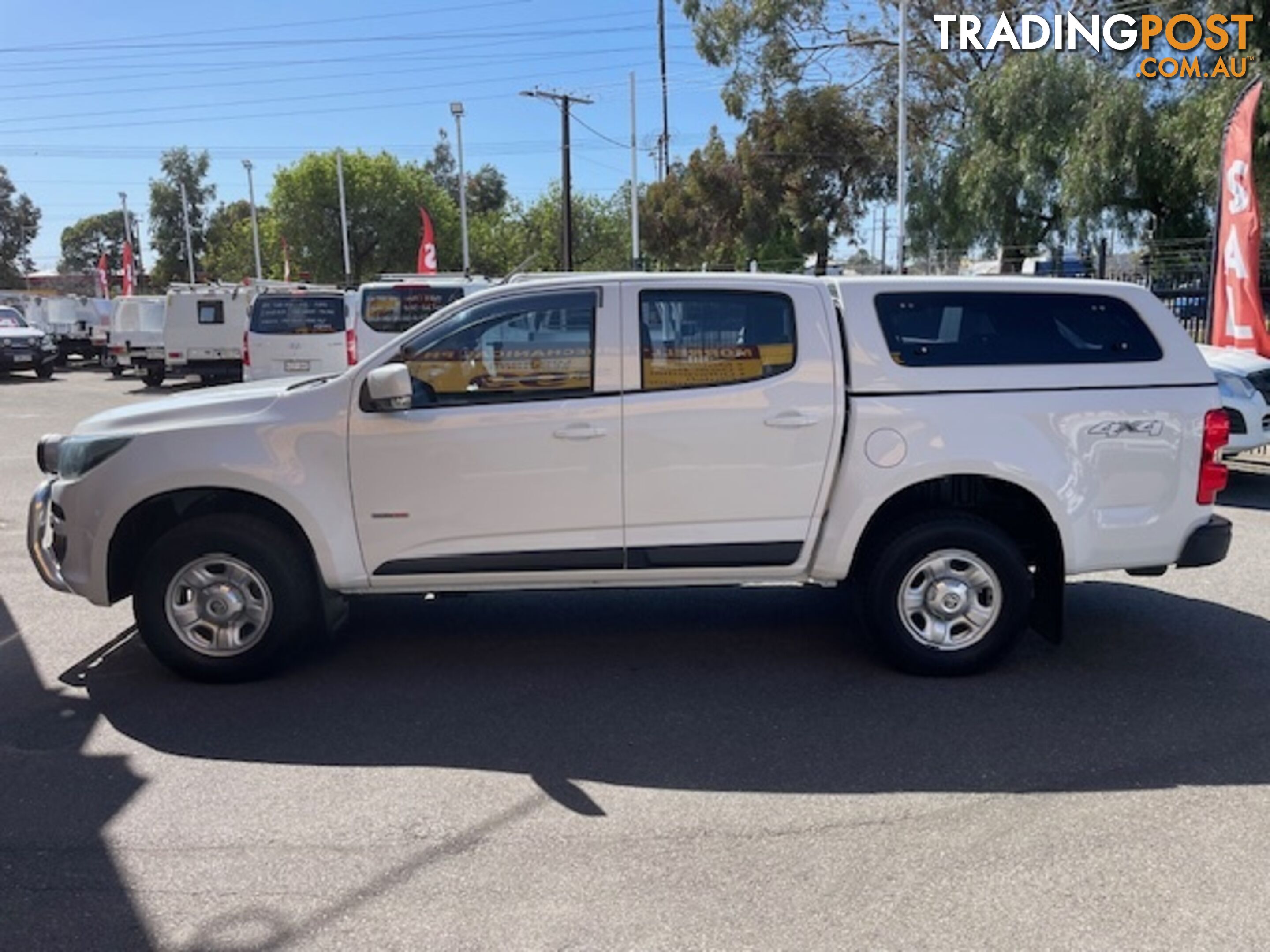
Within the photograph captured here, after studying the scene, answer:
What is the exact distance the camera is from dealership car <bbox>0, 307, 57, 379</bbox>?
25.7 meters

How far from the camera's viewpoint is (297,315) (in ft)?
54.8

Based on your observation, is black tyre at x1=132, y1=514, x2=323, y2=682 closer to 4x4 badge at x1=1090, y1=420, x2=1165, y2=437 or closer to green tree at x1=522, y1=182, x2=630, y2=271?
4x4 badge at x1=1090, y1=420, x2=1165, y2=437

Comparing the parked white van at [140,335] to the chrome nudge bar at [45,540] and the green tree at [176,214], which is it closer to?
the chrome nudge bar at [45,540]

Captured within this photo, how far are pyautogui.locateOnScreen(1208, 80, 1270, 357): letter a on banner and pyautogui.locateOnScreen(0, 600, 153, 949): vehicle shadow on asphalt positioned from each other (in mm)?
12580

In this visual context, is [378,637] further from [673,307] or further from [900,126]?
[900,126]

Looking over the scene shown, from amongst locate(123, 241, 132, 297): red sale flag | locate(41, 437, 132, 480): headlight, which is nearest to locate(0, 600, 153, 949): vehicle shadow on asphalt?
locate(41, 437, 132, 480): headlight

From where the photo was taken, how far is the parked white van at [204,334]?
20.5 metres

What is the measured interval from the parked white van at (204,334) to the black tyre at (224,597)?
16336mm

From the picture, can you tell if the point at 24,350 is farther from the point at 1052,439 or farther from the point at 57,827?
the point at 1052,439

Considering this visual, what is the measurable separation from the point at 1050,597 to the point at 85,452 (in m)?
4.76

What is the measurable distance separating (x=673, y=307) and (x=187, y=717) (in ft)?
9.57

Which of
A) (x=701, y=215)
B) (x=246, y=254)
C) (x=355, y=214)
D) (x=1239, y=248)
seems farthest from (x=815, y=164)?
(x=246, y=254)

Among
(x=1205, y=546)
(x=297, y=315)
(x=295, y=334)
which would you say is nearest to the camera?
(x=1205, y=546)

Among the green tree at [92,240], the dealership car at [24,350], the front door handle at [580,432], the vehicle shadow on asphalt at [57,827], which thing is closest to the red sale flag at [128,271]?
the dealership car at [24,350]
